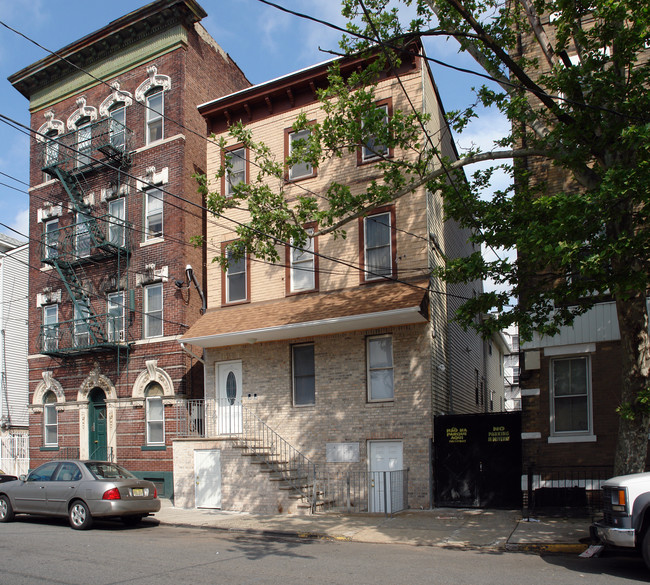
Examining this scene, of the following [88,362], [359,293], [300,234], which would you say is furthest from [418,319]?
[88,362]

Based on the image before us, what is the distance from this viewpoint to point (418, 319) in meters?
16.3

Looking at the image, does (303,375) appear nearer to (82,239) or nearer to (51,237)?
(82,239)

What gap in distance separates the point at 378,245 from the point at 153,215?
873cm

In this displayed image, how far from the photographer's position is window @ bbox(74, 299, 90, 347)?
22.9 meters

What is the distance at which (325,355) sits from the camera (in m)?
18.0

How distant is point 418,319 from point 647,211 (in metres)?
6.94

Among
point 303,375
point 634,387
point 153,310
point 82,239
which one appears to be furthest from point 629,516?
point 82,239

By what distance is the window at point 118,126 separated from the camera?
23469 mm

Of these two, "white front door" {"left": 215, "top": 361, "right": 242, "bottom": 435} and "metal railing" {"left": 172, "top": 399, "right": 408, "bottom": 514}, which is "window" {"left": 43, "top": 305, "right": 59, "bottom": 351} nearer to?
"metal railing" {"left": 172, "top": 399, "right": 408, "bottom": 514}

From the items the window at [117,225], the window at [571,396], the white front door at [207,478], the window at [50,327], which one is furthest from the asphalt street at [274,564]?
the window at [117,225]

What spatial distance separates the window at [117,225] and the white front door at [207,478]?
8255 millimetres

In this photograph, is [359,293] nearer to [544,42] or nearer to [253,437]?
[253,437]

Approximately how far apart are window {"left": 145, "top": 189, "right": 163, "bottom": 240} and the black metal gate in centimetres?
1174

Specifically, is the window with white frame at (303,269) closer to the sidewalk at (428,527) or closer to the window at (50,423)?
the sidewalk at (428,527)
